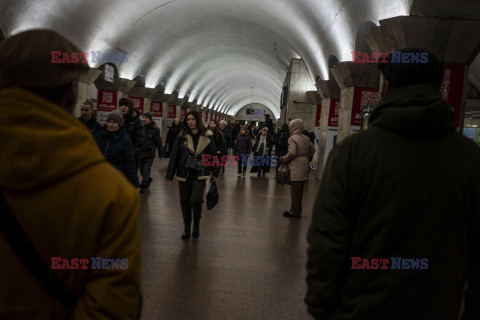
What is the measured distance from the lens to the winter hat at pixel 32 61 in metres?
1.10

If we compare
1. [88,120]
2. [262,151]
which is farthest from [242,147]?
[88,120]

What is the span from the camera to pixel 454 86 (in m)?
5.83

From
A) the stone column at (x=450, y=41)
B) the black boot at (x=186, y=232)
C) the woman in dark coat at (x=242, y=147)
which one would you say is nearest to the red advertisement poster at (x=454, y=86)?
the stone column at (x=450, y=41)

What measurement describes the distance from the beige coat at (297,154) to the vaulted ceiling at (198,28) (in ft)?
8.20

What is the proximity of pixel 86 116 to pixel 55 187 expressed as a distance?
490cm

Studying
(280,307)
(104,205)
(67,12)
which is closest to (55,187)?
(104,205)

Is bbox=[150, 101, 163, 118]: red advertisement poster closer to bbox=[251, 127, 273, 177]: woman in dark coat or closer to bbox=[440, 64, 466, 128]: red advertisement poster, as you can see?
bbox=[251, 127, 273, 177]: woman in dark coat

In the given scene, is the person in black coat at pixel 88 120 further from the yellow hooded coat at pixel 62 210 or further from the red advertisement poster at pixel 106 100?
the red advertisement poster at pixel 106 100

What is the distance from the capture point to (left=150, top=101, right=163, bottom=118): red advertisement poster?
877 inches

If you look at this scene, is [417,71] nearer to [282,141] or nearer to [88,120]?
[88,120]

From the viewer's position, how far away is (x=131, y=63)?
1673 cm

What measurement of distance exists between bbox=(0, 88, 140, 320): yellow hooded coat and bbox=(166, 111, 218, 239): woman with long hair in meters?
4.07

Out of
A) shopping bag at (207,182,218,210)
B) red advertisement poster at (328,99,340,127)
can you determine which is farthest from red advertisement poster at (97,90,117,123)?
shopping bag at (207,182,218,210)

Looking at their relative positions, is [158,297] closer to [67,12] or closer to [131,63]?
[67,12]
